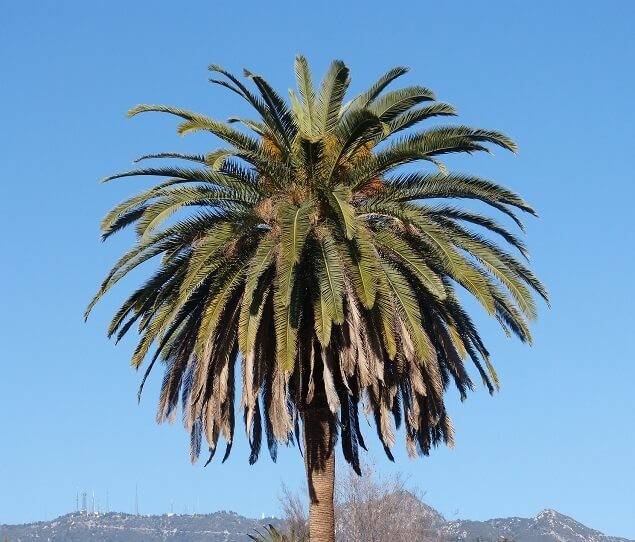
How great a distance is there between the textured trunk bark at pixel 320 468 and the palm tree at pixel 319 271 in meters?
0.03

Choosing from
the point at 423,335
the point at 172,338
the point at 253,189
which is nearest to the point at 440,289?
the point at 423,335

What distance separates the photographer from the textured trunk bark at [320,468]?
26.5 meters

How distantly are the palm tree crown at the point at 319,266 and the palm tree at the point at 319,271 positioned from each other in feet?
0.12

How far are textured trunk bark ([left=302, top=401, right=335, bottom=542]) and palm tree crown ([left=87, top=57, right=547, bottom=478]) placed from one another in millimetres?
438

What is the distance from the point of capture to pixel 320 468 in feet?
87.5

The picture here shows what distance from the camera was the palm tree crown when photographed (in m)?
25.0

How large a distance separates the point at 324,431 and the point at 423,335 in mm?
3421

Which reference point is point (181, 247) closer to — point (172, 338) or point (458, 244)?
point (172, 338)

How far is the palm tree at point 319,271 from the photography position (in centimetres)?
2506

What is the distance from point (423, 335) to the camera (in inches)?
987

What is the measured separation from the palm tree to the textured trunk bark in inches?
1.2

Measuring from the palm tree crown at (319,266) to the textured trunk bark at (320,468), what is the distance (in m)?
0.44

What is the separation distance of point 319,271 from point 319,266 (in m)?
0.14

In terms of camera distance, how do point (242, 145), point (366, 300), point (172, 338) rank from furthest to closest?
point (172, 338) → point (242, 145) → point (366, 300)
